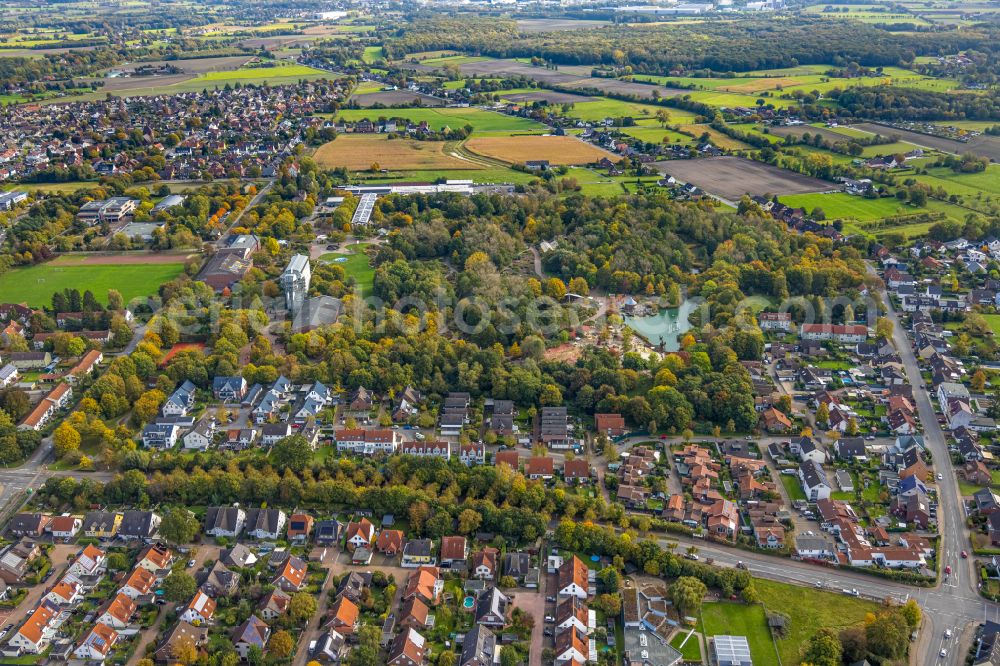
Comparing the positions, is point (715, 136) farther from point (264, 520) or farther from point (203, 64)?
point (203, 64)

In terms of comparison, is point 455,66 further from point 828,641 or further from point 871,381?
point 828,641

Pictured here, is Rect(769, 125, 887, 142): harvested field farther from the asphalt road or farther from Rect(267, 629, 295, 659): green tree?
Rect(267, 629, 295, 659): green tree

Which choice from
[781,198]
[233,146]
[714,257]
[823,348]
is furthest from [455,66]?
[823,348]

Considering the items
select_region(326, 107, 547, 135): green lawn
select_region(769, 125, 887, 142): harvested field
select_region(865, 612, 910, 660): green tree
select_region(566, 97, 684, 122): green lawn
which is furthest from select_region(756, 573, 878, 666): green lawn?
select_region(566, 97, 684, 122): green lawn

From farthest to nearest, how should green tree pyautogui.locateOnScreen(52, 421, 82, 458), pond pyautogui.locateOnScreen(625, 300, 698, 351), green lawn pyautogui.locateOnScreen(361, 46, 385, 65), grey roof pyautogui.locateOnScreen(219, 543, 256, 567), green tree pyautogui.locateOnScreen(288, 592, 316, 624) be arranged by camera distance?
green lawn pyautogui.locateOnScreen(361, 46, 385, 65)
pond pyautogui.locateOnScreen(625, 300, 698, 351)
green tree pyautogui.locateOnScreen(52, 421, 82, 458)
grey roof pyautogui.locateOnScreen(219, 543, 256, 567)
green tree pyautogui.locateOnScreen(288, 592, 316, 624)

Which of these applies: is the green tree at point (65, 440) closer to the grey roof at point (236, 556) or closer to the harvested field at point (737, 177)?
the grey roof at point (236, 556)

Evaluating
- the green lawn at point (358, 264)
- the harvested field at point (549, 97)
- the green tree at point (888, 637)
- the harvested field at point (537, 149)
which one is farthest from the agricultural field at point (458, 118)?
the green tree at point (888, 637)
